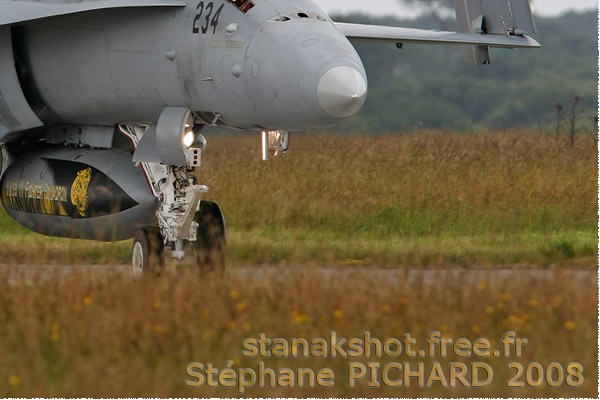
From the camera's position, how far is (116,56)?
12.5 m

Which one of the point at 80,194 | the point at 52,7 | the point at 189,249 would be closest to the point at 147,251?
the point at 189,249

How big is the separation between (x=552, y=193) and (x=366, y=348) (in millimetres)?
9676

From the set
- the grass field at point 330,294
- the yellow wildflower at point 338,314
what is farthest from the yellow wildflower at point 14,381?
the yellow wildflower at point 338,314

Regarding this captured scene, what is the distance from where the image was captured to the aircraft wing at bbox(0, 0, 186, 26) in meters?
12.0

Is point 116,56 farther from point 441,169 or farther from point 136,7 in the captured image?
point 441,169

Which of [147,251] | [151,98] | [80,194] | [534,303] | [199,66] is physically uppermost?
[199,66]

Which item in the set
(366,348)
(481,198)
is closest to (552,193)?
(481,198)

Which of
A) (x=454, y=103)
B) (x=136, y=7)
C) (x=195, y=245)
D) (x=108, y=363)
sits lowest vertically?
(x=108, y=363)

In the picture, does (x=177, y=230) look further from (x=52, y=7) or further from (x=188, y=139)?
(x=52, y=7)

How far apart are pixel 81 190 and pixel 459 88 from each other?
18421mm

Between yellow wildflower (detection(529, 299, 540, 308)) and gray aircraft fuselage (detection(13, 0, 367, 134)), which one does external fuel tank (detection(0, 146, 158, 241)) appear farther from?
yellow wildflower (detection(529, 299, 540, 308))

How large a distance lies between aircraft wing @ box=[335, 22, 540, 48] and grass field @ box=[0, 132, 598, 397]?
7.13 feet

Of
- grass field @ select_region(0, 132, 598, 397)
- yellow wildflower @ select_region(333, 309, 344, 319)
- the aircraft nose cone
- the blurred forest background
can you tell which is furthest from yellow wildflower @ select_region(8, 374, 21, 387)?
the blurred forest background

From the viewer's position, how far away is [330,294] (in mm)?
9648
